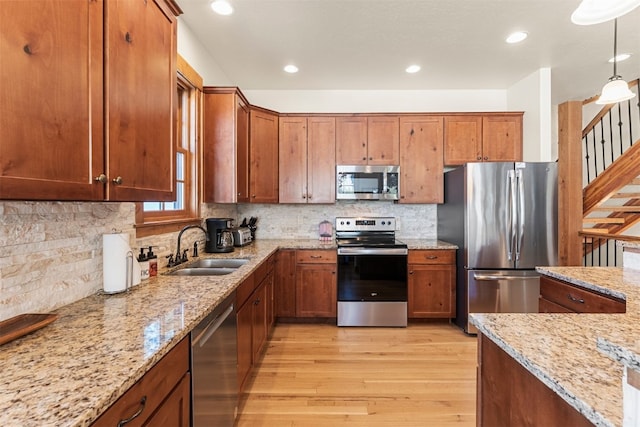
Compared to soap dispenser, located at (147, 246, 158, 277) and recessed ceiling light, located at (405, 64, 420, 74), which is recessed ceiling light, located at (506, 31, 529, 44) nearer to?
recessed ceiling light, located at (405, 64, 420, 74)

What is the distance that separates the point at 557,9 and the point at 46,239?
140 inches

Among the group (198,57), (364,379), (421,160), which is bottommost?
(364,379)

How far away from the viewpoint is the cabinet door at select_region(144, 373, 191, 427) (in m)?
0.96

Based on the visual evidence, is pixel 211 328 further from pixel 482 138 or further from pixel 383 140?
pixel 482 138

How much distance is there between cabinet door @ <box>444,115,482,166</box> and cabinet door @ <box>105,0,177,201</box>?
10.0 feet

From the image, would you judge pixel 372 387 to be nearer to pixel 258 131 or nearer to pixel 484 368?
pixel 484 368

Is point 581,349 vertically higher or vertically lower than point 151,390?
higher

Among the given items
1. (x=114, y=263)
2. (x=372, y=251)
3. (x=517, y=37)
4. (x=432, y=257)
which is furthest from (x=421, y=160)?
(x=114, y=263)

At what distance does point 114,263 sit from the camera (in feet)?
4.91

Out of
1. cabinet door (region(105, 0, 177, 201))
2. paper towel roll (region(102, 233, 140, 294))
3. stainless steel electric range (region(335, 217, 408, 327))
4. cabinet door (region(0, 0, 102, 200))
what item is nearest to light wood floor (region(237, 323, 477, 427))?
stainless steel electric range (region(335, 217, 408, 327))

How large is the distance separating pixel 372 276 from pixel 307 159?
61.1 inches

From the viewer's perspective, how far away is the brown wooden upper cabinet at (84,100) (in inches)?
31.4

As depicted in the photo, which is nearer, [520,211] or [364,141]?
[520,211]

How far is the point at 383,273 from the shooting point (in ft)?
10.7
